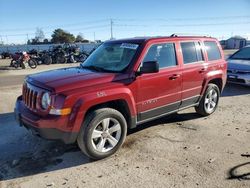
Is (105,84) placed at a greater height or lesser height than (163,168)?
greater

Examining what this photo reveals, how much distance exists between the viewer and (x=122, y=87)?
4.20 metres

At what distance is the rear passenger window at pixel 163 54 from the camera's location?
15.4ft

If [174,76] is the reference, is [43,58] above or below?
below

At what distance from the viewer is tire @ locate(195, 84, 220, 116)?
6.06 m

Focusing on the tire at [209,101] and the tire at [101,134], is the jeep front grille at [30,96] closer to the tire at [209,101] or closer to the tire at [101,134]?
the tire at [101,134]

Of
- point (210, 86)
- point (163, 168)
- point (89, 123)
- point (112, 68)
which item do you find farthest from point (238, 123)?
point (89, 123)

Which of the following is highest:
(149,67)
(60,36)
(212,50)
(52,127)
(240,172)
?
(60,36)

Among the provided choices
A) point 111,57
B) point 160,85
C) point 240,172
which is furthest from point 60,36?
point 240,172

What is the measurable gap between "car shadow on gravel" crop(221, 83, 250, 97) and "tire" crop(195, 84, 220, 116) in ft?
7.78

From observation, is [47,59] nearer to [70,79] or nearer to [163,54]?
[163,54]

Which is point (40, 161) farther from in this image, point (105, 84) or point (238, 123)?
point (238, 123)

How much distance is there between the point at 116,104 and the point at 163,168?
125cm

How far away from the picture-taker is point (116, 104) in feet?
14.3

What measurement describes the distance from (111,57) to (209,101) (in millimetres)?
2749
